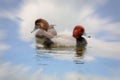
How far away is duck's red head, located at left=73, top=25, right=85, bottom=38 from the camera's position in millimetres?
2584

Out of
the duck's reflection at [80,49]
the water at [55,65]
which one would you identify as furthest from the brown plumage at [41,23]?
the duck's reflection at [80,49]

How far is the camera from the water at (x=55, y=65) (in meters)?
2.59

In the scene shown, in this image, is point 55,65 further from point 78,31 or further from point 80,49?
point 78,31

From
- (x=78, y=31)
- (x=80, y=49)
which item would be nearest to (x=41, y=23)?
(x=78, y=31)

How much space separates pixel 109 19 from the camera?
2.63 m

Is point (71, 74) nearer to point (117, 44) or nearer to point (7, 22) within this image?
point (117, 44)

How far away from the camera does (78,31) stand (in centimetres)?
258

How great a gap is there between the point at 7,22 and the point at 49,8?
462 millimetres

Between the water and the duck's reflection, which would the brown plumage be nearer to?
the water

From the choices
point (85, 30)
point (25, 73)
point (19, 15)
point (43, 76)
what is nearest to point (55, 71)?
point (43, 76)

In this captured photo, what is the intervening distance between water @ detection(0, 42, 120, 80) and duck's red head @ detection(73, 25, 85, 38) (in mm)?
149

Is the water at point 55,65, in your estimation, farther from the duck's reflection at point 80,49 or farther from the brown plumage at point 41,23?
the brown plumage at point 41,23

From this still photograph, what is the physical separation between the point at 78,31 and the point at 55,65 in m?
0.42

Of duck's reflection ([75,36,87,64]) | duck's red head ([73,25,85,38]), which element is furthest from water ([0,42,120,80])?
duck's red head ([73,25,85,38])
